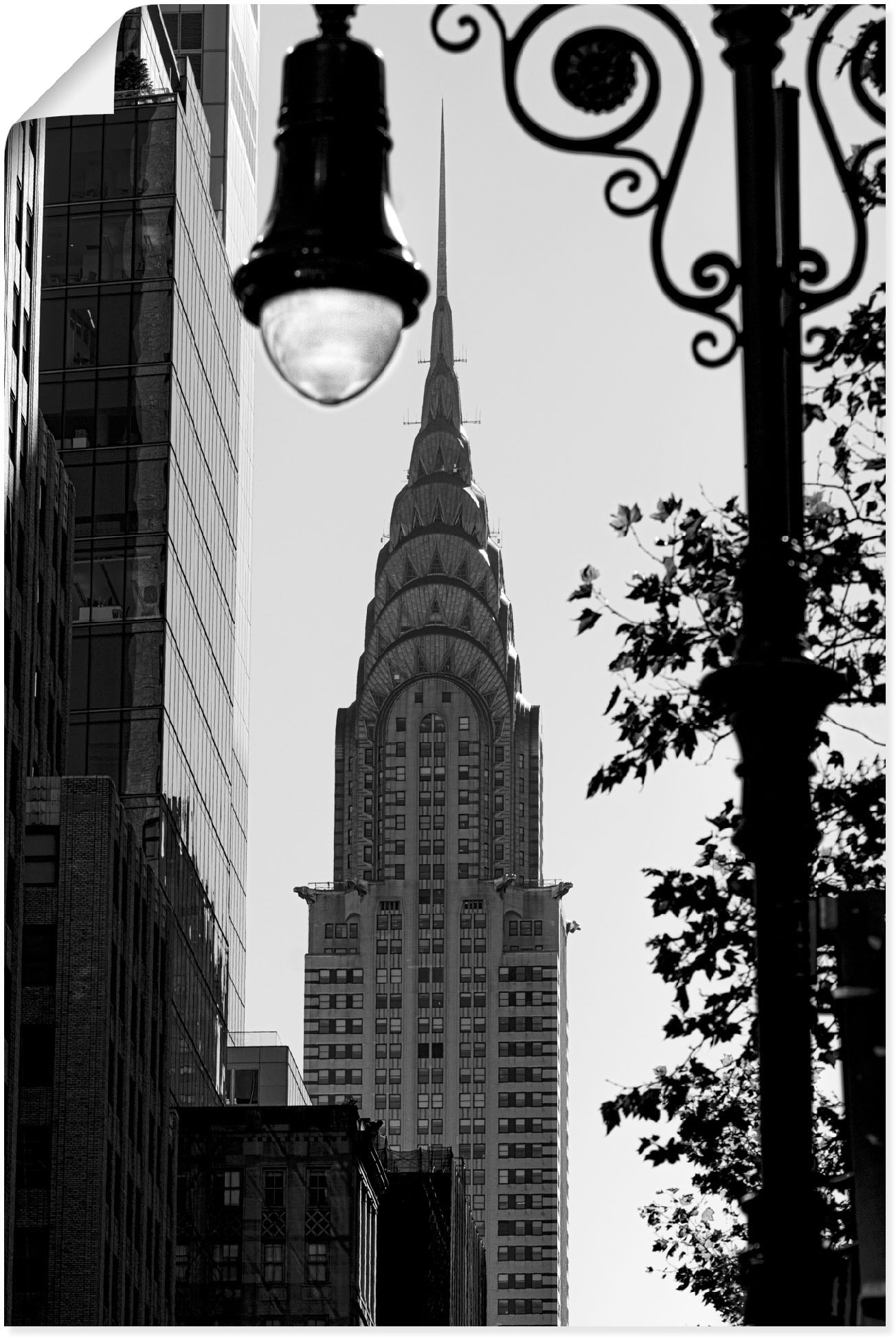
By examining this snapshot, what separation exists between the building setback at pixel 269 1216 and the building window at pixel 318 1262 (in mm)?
32

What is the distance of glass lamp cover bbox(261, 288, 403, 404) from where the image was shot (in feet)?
22.8

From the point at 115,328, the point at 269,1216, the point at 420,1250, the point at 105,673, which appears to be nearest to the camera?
the point at 269,1216

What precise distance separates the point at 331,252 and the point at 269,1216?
72.3 metres

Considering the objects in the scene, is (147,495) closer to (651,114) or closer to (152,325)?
(152,325)

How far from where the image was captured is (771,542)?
650cm

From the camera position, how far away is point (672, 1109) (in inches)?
465

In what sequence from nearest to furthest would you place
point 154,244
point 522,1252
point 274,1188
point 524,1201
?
Result: 1. point 274,1188
2. point 154,244
3. point 522,1252
4. point 524,1201

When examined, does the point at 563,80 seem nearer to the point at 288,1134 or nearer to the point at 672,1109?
the point at 672,1109

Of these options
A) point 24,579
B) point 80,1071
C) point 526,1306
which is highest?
point 24,579

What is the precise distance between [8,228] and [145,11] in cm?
2656

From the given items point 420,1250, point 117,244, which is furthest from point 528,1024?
point 117,244

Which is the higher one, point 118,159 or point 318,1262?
point 118,159

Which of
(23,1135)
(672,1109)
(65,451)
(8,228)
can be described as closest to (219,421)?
(65,451)

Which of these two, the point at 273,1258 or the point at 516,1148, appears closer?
the point at 273,1258
